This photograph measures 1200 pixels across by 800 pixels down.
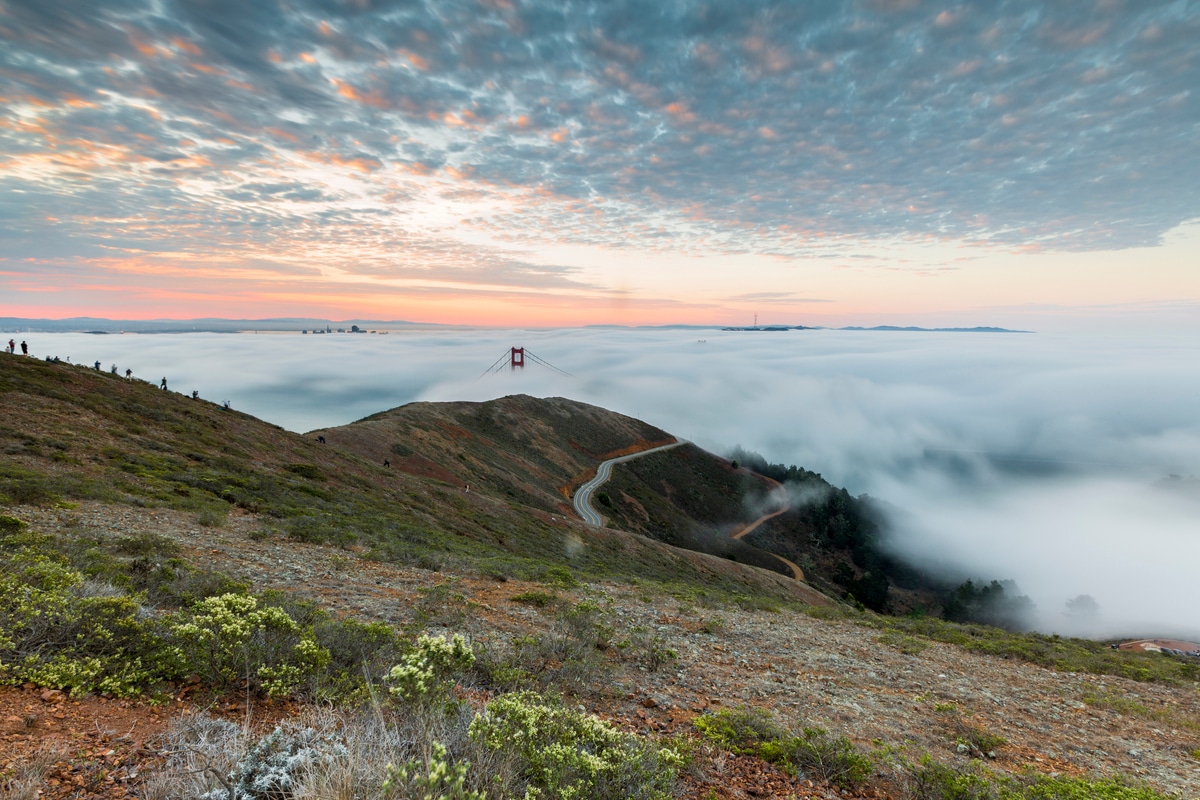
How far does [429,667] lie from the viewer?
447 centimetres

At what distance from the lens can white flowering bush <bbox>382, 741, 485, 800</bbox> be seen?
2.98 m

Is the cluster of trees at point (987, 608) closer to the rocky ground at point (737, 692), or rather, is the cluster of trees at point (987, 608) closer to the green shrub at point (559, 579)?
the rocky ground at point (737, 692)

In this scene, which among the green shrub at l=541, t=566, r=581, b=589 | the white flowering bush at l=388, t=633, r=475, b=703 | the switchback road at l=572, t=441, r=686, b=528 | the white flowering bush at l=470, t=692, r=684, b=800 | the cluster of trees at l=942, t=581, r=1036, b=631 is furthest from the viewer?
the cluster of trees at l=942, t=581, r=1036, b=631

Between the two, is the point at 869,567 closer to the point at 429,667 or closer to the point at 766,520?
the point at 766,520

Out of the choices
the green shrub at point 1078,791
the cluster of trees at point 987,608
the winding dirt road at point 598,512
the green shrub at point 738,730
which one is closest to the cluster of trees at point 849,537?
the winding dirt road at point 598,512

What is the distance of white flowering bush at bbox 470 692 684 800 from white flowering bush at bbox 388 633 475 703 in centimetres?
57

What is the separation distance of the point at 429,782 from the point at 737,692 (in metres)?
7.50

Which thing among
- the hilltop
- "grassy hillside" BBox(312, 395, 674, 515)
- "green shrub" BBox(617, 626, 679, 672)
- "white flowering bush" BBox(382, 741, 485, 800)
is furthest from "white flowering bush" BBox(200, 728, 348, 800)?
"grassy hillside" BBox(312, 395, 674, 515)

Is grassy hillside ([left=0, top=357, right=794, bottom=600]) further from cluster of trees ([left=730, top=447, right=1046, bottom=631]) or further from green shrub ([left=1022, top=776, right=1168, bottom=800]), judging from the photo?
cluster of trees ([left=730, top=447, right=1046, bottom=631])

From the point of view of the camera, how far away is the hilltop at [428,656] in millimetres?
4512

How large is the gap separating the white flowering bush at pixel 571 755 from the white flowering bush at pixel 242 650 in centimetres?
257

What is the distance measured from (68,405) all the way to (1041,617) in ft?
510

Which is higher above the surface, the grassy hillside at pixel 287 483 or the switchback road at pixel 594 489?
the grassy hillside at pixel 287 483

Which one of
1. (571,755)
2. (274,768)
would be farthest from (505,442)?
(274,768)
